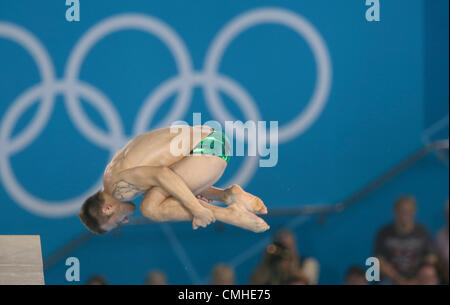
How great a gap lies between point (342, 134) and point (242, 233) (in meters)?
0.97

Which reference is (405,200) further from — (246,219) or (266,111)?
(246,219)

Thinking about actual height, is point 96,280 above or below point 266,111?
below

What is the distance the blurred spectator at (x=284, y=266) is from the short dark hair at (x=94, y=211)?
1315 millimetres

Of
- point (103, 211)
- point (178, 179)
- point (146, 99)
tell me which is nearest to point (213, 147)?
point (178, 179)

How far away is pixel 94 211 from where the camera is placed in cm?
361

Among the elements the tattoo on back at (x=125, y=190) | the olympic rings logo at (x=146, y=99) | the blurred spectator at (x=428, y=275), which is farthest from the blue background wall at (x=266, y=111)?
the tattoo on back at (x=125, y=190)

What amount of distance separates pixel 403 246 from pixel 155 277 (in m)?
1.77

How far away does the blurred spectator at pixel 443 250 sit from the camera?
460cm

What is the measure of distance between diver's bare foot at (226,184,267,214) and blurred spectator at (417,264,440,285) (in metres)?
1.76

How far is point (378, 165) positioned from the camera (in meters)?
4.68

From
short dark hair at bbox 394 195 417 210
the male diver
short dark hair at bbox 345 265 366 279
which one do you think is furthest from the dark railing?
the male diver
